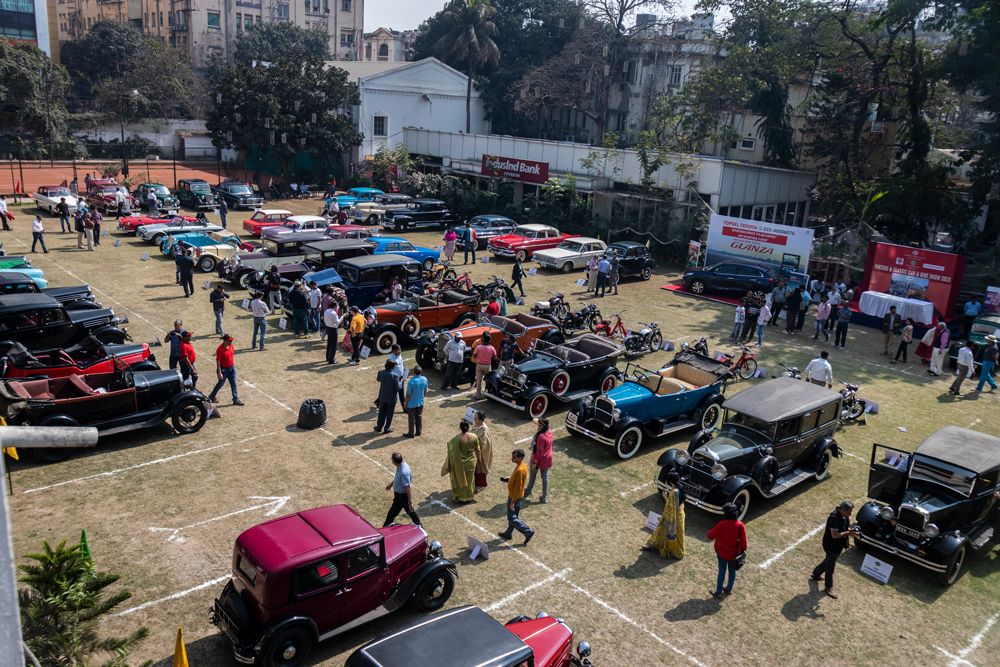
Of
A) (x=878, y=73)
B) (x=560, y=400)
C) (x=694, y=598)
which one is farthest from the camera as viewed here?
(x=878, y=73)

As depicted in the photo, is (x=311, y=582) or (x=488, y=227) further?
(x=488, y=227)

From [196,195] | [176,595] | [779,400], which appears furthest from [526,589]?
A: [196,195]

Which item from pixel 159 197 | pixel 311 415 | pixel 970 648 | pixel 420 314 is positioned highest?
pixel 159 197

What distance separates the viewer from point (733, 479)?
1160cm

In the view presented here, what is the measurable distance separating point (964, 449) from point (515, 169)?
105 ft

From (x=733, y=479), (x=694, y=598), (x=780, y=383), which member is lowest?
(x=694, y=598)

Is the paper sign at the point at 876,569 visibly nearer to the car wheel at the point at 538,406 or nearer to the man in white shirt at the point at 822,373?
the man in white shirt at the point at 822,373

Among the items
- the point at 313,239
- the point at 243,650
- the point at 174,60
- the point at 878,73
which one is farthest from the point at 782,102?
the point at 174,60

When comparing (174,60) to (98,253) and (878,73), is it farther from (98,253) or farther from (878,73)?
(878,73)

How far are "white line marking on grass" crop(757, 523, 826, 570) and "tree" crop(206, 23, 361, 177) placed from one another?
41.6 metres

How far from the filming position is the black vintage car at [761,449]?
11.7 m

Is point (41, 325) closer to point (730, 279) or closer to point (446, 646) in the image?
point (446, 646)

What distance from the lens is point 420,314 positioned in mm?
19688

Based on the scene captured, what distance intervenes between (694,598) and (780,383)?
5242mm
